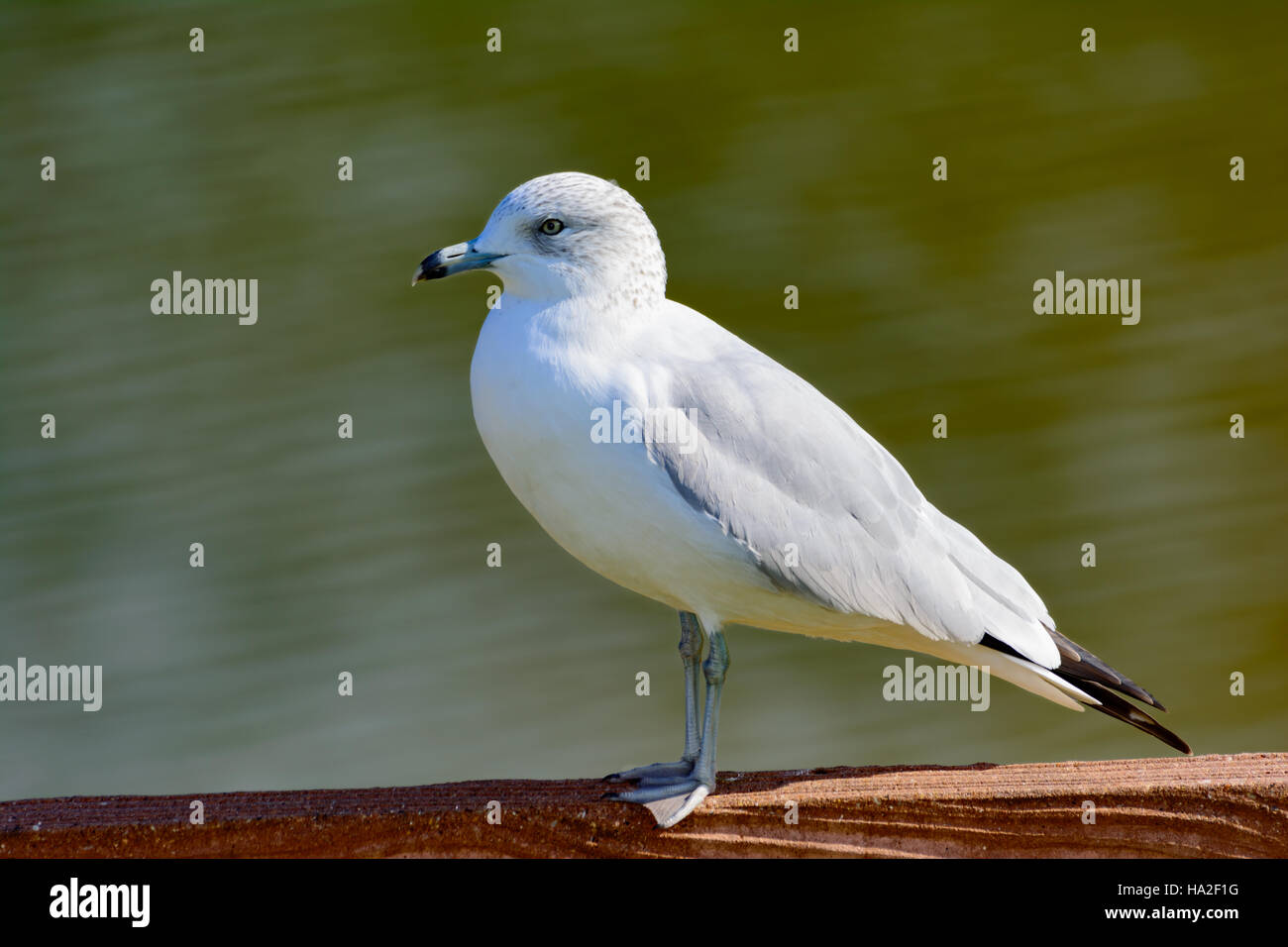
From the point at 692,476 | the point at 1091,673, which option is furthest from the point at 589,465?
the point at 1091,673

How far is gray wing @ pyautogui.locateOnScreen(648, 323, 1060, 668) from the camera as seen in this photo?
6.74 feet

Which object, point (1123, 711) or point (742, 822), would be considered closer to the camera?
point (742, 822)

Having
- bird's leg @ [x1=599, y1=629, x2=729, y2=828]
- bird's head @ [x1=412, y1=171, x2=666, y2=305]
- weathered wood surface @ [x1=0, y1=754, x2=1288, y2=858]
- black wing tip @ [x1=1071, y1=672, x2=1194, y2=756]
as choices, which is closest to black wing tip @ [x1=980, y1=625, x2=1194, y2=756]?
black wing tip @ [x1=1071, y1=672, x2=1194, y2=756]

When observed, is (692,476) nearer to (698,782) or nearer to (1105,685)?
(698,782)

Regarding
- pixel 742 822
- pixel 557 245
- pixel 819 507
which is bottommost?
pixel 742 822

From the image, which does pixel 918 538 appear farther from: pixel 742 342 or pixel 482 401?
pixel 482 401

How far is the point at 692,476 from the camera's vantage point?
6.60ft

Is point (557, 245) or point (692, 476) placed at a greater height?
point (557, 245)

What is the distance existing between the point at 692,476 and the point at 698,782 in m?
0.42

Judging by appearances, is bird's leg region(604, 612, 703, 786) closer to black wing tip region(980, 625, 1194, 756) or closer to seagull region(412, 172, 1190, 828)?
seagull region(412, 172, 1190, 828)

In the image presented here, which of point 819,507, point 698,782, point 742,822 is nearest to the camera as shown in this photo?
point 742,822

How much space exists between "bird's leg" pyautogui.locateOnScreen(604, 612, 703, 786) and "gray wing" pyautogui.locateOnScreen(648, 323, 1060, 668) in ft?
0.94

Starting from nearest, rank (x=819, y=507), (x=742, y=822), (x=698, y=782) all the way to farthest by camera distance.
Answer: (x=742, y=822) < (x=698, y=782) < (x=819, y=507)

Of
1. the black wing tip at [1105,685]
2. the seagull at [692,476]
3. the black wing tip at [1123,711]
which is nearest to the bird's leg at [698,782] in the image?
the seagull at [692,476]
